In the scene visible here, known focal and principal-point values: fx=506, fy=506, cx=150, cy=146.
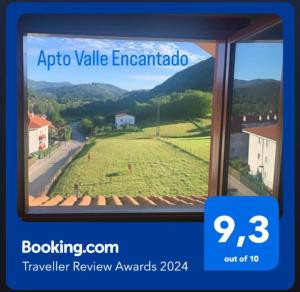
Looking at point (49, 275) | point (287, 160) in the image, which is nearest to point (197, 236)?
point (287, 160)

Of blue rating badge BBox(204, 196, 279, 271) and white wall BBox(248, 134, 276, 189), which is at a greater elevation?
white wall BBox(248, 134, 276, 189)

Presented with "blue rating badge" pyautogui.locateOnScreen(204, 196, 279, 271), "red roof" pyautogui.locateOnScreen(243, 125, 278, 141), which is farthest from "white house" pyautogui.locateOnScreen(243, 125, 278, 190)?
"blue rating badge" pyautogui.locateOnScreen(204, 196, 279, 271)

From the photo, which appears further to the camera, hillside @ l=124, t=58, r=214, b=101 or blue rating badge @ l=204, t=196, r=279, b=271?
hillside @ l=124, t=58, r=214, b=101

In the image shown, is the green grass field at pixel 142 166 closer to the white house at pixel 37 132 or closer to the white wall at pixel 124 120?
the white wall at pixel 124 120

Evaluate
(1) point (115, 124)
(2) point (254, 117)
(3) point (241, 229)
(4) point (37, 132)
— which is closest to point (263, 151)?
(2) point (254, 117)

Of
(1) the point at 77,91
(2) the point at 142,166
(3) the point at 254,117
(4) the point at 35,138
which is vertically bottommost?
(2) the point at 142,166

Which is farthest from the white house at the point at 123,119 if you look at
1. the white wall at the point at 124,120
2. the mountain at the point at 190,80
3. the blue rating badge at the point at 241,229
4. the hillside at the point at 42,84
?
the blue rating badge at the point at 241,229

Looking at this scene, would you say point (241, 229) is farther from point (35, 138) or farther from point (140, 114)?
point (35, 138)

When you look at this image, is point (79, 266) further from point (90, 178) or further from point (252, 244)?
point (252, 244)

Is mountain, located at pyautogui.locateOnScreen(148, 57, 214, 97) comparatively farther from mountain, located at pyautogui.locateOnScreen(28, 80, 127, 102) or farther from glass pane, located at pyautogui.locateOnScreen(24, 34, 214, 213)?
mountain, located at pyautogui.locateOnScreen(28, 80, 127, 102)
